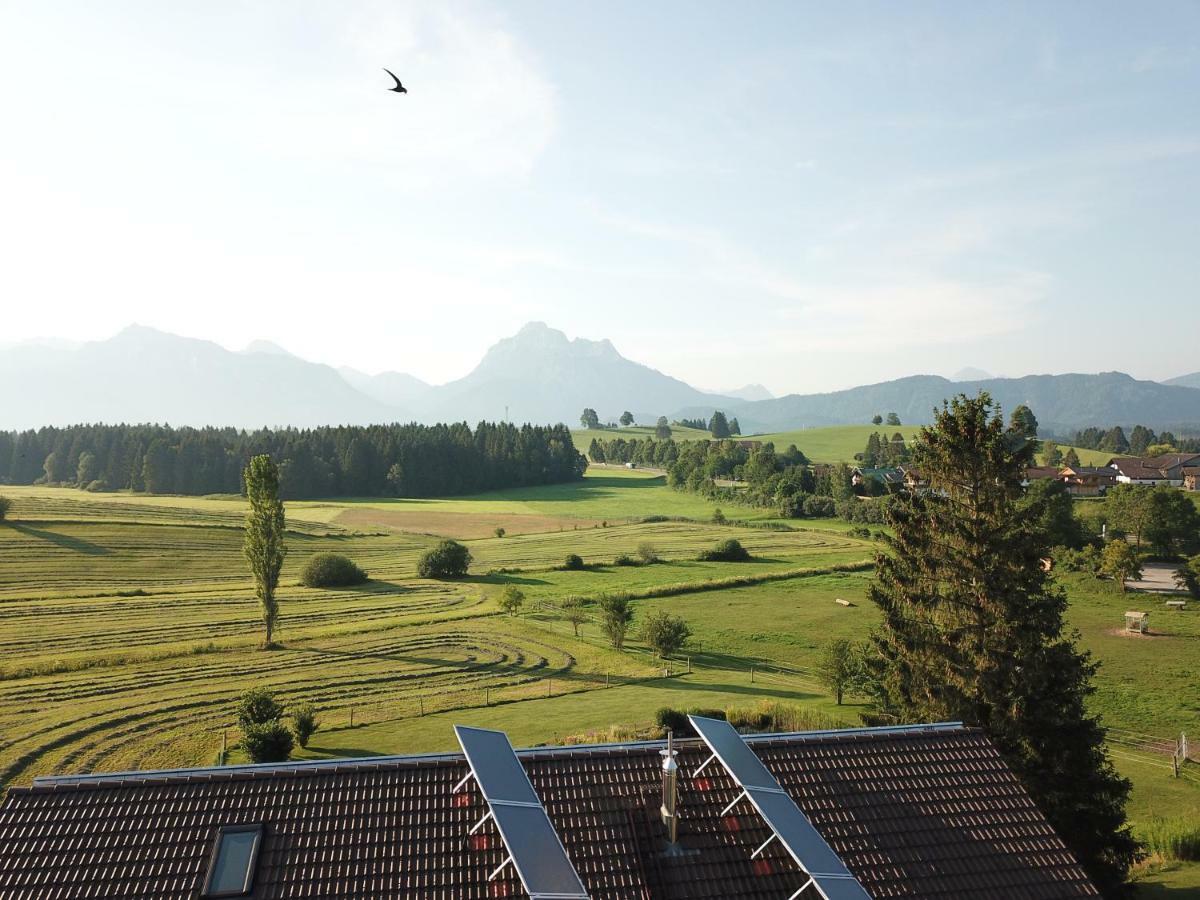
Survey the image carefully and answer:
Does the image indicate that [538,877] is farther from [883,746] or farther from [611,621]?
[611,621]

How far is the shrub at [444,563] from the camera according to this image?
234 ft

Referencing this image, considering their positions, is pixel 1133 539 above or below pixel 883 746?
below

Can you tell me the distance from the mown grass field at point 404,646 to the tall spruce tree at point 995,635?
8.36ft

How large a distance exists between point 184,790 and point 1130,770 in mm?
31600

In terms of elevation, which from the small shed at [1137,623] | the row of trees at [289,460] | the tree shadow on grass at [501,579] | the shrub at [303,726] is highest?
the row of trees at [289,460]

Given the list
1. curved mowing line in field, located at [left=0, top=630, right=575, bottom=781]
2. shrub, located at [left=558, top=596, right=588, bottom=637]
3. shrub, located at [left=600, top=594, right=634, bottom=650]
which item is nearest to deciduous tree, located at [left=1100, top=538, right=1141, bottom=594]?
shrub, located at [left=600, top=594, right=634, bottom=650]

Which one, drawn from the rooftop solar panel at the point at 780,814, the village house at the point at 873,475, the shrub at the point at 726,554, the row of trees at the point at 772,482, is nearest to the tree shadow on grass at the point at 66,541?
the shrub at the point at 726,554

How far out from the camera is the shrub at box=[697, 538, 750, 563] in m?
79.4

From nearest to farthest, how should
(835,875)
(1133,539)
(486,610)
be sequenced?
(835,875), (486,610), (1133,539)

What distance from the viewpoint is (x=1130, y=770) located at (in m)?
27.2

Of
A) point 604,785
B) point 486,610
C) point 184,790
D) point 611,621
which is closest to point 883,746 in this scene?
point 604,785

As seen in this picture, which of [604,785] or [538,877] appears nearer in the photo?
[538,877]

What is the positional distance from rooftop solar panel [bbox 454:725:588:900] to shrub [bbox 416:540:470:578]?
61003 mm

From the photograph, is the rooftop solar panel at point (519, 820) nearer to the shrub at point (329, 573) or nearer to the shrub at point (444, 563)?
the shrub at point (329, 573)
